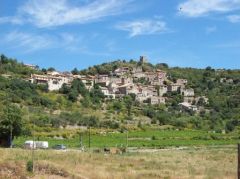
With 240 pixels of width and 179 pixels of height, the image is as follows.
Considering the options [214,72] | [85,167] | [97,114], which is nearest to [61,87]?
[97,114]

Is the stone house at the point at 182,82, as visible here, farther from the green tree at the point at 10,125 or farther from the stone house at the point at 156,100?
the green tree at the point at 10,125

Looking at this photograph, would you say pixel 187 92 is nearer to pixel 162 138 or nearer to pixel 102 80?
pixel 102 80

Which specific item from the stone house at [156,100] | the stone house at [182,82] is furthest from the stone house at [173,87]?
the stone house at [156,100]

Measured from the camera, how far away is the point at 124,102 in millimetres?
149500

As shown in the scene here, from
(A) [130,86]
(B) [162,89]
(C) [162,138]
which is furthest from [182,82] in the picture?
(C) [162,138]

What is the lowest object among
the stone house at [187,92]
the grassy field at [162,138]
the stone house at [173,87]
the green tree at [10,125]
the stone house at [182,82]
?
the grassy field at [162,138]

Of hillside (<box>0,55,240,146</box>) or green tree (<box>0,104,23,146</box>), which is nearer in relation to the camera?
green tree (<box>0,104,23,146</box>)

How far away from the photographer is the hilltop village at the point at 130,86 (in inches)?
5866

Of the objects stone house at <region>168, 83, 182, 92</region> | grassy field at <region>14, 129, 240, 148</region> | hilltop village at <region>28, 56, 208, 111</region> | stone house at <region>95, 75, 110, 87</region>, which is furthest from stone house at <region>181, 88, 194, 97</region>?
grassy field at <region>14, 129, 240, 148</region>

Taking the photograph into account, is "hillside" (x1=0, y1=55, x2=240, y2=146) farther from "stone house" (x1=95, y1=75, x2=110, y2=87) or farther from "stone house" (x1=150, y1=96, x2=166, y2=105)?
"stone house" (x1=95, y1=75, x2=110, y2=87)

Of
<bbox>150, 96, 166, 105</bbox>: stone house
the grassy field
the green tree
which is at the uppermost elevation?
<bbox>150, 96, 166, 105</bbox>: stone house

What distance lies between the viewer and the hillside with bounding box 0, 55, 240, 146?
349 feet

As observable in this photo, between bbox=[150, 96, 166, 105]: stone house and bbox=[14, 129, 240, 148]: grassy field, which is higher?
bbox=[150, 96, 166, 105]: stone house

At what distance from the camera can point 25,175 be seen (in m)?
28.0
